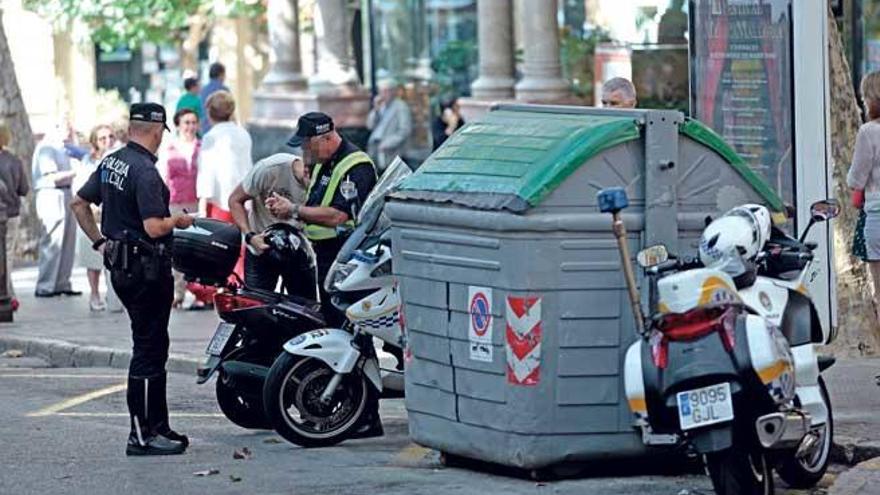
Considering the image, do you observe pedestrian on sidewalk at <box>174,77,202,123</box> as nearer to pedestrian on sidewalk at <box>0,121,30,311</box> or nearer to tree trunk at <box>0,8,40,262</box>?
tree trunk at <box>0,8,40,262</box>

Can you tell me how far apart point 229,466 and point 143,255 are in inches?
43.8

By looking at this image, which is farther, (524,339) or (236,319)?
(236,319)

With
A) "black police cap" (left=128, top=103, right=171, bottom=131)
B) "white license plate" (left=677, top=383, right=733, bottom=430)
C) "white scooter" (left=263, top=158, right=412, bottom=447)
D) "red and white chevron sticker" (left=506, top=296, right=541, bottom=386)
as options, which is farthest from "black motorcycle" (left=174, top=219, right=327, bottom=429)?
"white license plate" (left=677, top=383, right=733, bottom=430)

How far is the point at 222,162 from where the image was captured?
16.4 metres

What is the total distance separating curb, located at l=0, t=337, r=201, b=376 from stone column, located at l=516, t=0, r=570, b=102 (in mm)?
8588

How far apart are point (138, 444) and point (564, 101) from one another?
43.8 ft

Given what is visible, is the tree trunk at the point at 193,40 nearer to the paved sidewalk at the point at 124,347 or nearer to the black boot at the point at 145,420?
the paved sidewalk at the point at 124,347

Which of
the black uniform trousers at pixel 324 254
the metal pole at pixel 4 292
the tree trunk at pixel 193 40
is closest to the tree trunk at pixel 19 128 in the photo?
the metal pole at pixel 4 292

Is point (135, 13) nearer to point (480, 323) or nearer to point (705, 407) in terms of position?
point (480, 323)

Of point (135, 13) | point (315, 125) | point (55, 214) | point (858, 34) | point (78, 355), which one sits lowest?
point (78, 355)

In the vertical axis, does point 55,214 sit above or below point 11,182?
below

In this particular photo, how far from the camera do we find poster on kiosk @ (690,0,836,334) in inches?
448

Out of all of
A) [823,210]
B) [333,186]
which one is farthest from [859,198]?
[333,186]

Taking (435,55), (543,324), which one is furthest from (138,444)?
(435,55)
